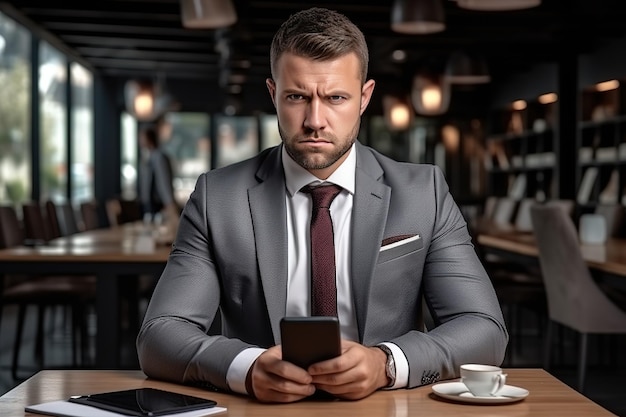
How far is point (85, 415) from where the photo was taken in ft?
5.32

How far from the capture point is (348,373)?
5.63 ft

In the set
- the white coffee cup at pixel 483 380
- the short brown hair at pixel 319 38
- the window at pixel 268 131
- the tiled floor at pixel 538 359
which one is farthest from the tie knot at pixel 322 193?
the window at pixel 268 131

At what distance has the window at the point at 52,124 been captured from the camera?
11.6 meters

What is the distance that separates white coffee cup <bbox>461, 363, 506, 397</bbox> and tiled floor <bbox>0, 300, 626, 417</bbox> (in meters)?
3.57

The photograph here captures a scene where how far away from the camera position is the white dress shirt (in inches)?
86.9

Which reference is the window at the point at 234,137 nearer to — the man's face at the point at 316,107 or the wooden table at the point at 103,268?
the wooden table at the point at 103,268

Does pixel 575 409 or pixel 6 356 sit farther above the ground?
pixel 575 409

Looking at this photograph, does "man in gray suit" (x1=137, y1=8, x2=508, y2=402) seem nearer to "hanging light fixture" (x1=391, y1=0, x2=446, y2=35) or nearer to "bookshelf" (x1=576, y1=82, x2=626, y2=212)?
"hanging light fixture" (x1=391, y1=0, x2=446, y2=35)

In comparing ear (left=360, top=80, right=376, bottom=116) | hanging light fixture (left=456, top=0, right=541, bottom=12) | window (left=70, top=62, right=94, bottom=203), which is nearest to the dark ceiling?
window (left=70, top=62, right=94, bottom=203)

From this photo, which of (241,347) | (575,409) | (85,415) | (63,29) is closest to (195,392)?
(241,347)

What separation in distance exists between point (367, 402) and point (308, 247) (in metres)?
0.55

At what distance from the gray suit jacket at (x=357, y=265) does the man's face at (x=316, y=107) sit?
0.21 metres

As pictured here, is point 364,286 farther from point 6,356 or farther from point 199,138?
point 199,138

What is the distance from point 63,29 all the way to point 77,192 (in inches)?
128
